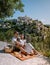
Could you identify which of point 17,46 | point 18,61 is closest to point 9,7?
point 17,46

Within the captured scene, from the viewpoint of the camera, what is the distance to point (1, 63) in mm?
8102

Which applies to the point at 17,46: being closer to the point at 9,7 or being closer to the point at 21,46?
the point at 21,46

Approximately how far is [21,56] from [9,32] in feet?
18.1

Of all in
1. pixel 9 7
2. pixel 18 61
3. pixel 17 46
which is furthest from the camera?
pixel 9 7

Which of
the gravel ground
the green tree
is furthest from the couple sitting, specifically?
the green tree

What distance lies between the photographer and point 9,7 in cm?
1527

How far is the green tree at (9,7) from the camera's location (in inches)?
581

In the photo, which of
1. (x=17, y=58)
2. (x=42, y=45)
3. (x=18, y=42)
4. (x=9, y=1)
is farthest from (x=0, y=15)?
(x=17, y=58)

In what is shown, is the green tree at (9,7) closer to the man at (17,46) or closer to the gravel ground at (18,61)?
the man at (17,46)

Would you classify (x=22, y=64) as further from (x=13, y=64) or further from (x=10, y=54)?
(x=10, y=54)

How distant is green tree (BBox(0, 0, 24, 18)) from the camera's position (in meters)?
14.8

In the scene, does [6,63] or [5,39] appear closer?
[6,63]

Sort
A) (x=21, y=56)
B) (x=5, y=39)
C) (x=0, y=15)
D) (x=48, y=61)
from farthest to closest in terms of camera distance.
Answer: (x=0, y=15) < (x=5, y=39) < (x=21, y=56) < (x=48, y=61)

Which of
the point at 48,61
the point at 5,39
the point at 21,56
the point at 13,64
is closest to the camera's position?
the point at 13,64
